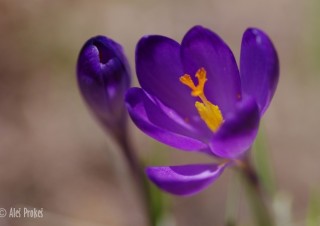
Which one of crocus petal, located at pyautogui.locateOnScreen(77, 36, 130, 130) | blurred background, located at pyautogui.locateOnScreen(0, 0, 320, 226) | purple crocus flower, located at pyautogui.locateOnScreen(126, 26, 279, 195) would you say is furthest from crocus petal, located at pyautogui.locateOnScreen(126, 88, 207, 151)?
blurred background, located at pyautogui.locateOnScreen(0, 0, 320, 226)

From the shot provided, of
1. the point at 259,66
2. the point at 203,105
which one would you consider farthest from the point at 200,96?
the point at 259,66

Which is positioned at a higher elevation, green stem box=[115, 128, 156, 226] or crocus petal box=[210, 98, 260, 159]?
crocus petal box=[210, 98, 260, 159]

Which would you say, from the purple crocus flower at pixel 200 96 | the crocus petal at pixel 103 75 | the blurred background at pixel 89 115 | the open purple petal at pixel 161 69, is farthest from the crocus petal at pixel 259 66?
the blurred background at pixel 89 115

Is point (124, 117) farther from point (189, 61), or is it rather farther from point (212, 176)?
point (212, 176)

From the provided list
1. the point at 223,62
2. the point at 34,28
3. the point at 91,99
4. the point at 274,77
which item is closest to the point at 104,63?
the point at 91,99

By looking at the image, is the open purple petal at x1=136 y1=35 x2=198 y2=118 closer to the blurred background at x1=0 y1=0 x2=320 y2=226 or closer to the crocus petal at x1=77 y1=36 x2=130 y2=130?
the crocus petal at x1=77 y1=36 x2=130 y2=130
